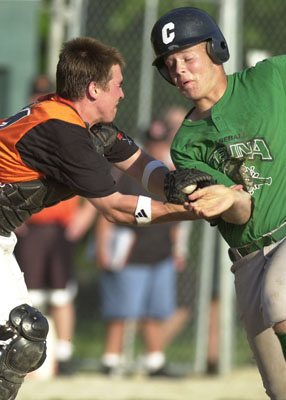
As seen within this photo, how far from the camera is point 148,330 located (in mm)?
9242

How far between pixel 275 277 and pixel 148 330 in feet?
14.7

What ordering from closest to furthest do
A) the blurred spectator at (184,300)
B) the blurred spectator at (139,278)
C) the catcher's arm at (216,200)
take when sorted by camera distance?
the catcher's arm at (216,200), the blurred spectator at (139,278), the blurred spectator at (184,300)

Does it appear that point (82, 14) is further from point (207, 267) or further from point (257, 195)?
point (257, 195)

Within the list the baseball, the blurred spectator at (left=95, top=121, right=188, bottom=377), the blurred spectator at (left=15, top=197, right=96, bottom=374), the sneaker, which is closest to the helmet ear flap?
the baseball

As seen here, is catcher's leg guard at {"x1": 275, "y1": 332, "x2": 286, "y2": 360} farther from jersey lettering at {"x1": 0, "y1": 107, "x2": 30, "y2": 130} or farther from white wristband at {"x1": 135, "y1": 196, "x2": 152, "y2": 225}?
jersey lettering at {"x1": 0, "y1": 107, "x2": 30, "y2": 130}

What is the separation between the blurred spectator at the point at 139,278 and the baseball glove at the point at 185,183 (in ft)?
13.0

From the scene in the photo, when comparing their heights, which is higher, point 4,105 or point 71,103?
point 71,103

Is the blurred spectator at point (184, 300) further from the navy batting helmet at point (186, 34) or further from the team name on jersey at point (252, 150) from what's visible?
the team name on jersey at point (252, 150)

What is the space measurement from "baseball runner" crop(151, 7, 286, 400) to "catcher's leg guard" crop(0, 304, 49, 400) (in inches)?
45.6

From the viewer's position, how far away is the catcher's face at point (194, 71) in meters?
5.22

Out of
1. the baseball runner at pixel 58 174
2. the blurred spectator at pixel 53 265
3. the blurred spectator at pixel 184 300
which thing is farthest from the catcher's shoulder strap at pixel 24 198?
the blurred spectator at pixel 184 300

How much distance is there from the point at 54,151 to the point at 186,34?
3.08 ft

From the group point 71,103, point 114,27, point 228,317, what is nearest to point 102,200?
point 71,103

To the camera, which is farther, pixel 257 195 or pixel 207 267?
pixel 207 267
